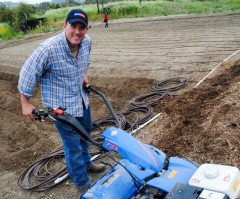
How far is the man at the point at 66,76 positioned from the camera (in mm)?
2912

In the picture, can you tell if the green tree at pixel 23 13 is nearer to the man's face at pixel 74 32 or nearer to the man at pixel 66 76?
the man at pixel 66 76

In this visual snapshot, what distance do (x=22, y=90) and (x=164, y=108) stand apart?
9.68 feet

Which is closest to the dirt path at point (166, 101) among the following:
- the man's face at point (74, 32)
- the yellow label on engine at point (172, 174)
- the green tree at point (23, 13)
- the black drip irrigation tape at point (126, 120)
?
the black drip irrigation tape at point (126, 120)

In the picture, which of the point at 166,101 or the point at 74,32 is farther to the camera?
the point at 166,101

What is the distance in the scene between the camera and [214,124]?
398 centimetres

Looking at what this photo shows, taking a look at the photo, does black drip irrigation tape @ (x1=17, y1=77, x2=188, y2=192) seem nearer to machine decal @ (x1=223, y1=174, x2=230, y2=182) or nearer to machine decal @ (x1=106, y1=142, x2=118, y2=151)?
machine decal @ (x1=106, y1=142, x2=118, y2=151)

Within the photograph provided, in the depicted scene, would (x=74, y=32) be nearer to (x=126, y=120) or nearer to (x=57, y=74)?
(x=57, y=74)

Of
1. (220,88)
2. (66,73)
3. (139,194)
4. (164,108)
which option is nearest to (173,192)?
(139,194)

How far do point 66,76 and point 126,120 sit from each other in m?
2.20

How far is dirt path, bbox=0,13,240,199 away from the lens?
3.78 meters

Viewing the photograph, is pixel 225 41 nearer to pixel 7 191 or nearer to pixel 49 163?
pixel 49 163

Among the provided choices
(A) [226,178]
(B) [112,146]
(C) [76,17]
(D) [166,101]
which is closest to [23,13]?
(D) [166,101]

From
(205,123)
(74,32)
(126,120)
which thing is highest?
(74,32)

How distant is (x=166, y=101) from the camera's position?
5.72 m
